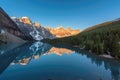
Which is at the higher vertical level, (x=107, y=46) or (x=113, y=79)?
(x=107, y=46)

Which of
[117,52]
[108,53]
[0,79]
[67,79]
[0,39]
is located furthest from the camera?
[0,39]

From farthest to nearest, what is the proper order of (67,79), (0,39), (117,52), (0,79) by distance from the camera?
(0,39) → (117,52) → (67,79) → (0,79)

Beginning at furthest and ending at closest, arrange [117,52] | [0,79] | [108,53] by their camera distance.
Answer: [108,53], [117,52], [0,79]

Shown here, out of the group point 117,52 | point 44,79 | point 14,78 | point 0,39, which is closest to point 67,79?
point 44,79

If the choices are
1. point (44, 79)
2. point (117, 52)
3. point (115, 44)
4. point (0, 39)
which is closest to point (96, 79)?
point (44, 79)

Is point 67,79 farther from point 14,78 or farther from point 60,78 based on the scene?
point 14,78

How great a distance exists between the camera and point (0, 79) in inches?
1302

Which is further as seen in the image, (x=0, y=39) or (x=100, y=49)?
(x=0, y=39)

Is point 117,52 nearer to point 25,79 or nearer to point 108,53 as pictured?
point 108,53

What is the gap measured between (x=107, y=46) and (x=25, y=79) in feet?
236

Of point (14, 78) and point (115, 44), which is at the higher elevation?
point (115, 44)

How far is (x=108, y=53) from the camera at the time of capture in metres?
90.8

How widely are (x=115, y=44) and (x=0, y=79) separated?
6546 cm

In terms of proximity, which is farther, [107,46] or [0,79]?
[107,46]
